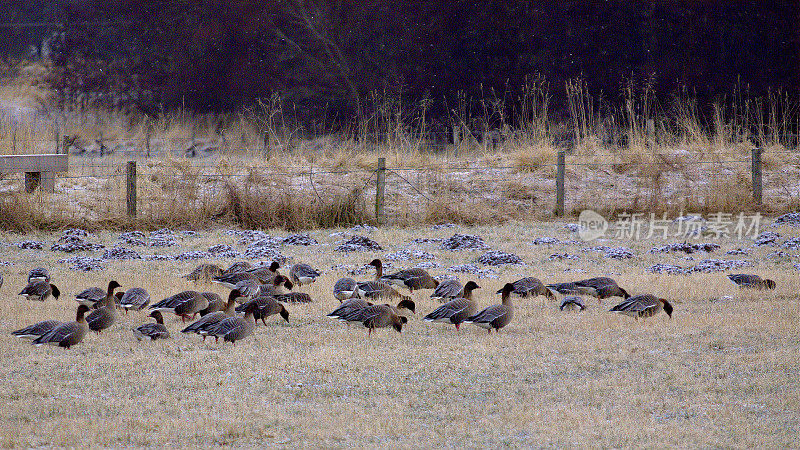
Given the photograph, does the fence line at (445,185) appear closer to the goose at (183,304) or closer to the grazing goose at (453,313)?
the goose at (183,304)

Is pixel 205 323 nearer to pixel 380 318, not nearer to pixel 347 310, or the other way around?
pixel 347 310

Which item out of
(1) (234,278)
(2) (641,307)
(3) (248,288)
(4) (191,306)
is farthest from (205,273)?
(2) (641,307)

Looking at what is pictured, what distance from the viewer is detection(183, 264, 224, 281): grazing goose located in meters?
10.9

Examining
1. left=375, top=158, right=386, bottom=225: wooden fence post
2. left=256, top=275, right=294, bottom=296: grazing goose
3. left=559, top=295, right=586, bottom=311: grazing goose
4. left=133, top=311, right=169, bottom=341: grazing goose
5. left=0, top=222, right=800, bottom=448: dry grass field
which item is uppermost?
left=375, top=158, right=386, bottom=225: wooden fence post

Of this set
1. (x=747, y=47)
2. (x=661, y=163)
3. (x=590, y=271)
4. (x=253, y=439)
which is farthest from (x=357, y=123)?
(x=253, y=439)

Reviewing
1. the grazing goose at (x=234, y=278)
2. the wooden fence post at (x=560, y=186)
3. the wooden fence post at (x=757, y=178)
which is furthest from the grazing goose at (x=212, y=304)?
the wooden fence post at (x=757, y=178)

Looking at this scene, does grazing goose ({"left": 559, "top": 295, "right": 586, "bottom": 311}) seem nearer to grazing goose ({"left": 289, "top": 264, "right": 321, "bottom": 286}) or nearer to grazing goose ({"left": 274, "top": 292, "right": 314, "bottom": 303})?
grazing goose ({"left": 274, "top": 292, "right": 314, "bottom": 303})

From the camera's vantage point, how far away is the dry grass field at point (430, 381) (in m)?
5.45

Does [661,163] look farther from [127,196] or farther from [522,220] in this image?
[127,196]

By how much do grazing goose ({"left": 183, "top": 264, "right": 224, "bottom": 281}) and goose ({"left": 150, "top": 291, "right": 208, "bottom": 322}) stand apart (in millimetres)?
2187

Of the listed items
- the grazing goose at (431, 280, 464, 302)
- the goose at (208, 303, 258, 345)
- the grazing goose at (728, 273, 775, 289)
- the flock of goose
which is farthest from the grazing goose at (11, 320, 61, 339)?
the grazing goose at (728, 273, 775, 289)

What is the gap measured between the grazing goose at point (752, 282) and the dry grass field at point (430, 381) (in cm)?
15

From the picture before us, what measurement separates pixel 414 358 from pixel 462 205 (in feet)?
33.9

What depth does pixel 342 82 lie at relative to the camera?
128 ft
